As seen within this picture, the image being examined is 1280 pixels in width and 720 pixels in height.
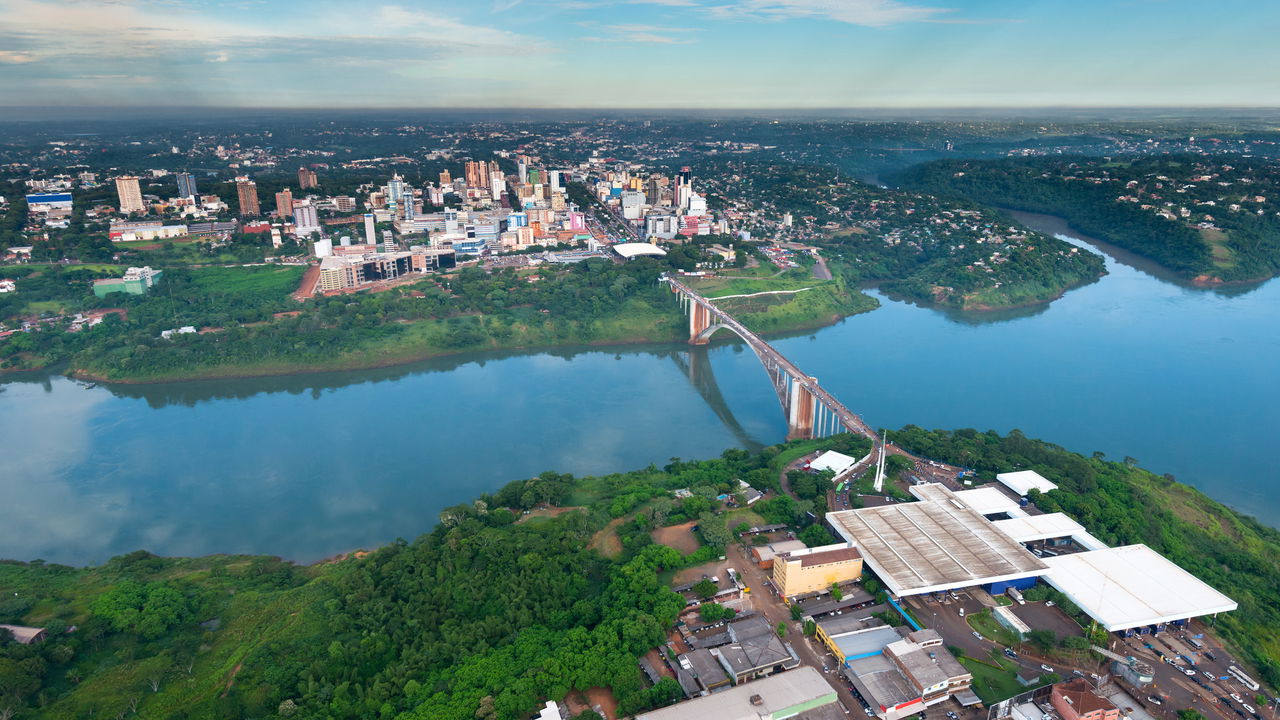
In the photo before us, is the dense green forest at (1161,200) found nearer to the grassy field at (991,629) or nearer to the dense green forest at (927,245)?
the dense green forest at (927,245)

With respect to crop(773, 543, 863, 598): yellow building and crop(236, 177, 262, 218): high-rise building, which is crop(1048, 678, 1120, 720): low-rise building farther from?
crop(236, 177, 262, 218): high-rise building

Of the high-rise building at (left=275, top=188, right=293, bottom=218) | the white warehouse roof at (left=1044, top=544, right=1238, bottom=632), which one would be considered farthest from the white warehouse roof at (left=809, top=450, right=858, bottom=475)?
the high-rise building at (left=275, top=188, right=293, bottom=218)

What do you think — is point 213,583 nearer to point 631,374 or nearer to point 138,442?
point 138,442

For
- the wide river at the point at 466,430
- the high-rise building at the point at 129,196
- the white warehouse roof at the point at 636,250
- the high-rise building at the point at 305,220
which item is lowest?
the wide river at the point at 466,430

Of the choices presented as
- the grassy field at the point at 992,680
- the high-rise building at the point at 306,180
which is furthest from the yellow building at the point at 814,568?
the high-rise building at the point at 306,180

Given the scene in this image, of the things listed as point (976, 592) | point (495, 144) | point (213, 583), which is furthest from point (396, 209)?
point (495, 144)

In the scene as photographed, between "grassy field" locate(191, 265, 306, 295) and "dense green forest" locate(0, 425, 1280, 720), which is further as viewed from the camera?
"grassy field" locate(191, 265, 306, 295)
